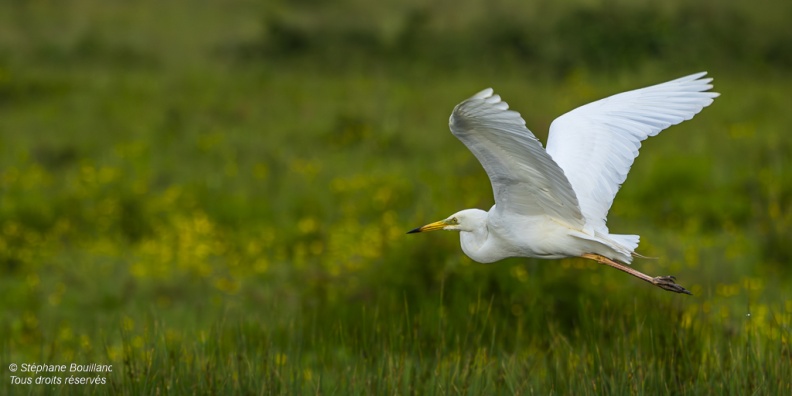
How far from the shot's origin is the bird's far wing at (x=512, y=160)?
150 inches

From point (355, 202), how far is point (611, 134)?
4.56 meters

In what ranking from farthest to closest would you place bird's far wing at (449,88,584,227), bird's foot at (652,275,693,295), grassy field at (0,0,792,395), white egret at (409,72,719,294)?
bird's foot at (652,275,693,295) → grassy field at (0,0,792,395) → white egret at (409,72,719,294) → bird's far wing at (449,88,584,227)

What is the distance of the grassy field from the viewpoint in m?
4.63

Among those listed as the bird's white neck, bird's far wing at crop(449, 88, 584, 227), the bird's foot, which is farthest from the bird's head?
the bird's foot

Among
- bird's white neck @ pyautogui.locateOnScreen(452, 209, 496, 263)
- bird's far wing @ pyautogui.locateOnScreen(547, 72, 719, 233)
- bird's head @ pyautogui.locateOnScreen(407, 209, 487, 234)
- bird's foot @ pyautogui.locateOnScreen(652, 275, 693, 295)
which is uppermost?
bird's far wing @ pyautogui.locateOnScreen(547, 72, 719, 233)

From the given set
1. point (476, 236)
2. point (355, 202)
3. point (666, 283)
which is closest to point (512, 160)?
point (476, 236)

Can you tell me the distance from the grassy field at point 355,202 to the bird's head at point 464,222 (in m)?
0.37

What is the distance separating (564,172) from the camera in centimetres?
492

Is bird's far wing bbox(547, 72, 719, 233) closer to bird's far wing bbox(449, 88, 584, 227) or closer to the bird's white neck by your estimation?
bird's far wing bbox(449, 88, 584, 227)

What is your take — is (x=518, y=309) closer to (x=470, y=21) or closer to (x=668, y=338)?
(x=668, y=338)

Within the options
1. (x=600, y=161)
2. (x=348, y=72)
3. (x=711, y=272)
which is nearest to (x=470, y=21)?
(x=348, y=72)

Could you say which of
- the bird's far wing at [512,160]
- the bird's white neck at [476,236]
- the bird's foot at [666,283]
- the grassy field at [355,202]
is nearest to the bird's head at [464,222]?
the bird's white neck at [476,236]

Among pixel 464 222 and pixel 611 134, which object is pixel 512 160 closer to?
pixel 464 222

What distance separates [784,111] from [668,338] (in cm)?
728
